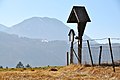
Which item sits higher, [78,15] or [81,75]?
[78,15]

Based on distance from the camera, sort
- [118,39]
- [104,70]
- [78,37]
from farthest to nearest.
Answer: [78,37]
[118,39]
[104,70]

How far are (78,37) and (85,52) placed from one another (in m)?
2.71

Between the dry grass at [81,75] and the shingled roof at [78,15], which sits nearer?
the dry grass at [81,75]

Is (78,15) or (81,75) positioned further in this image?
(78,15)

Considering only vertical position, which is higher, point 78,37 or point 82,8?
point 82,8

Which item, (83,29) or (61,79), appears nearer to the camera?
(61,79)

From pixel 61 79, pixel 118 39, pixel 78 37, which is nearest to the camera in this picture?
pixel 61 79

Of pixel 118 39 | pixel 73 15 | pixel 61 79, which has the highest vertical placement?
pixel 73 15

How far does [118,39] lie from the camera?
32531 mm

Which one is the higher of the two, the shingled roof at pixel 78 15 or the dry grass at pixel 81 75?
the shingled roof at pixel 78 15

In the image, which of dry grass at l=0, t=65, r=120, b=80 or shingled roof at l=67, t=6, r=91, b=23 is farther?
shingled roof at l=67, t=6, r=91, b=23

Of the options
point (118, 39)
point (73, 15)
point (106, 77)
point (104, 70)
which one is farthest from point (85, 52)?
point (106, 77)

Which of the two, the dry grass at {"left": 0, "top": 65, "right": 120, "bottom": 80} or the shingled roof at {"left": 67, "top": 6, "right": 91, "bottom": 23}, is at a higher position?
the shingled roof at {"left": 67, "top": 6, "right": 91, "bottom": 23}

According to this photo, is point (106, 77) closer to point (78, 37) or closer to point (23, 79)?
point (23, 79)
